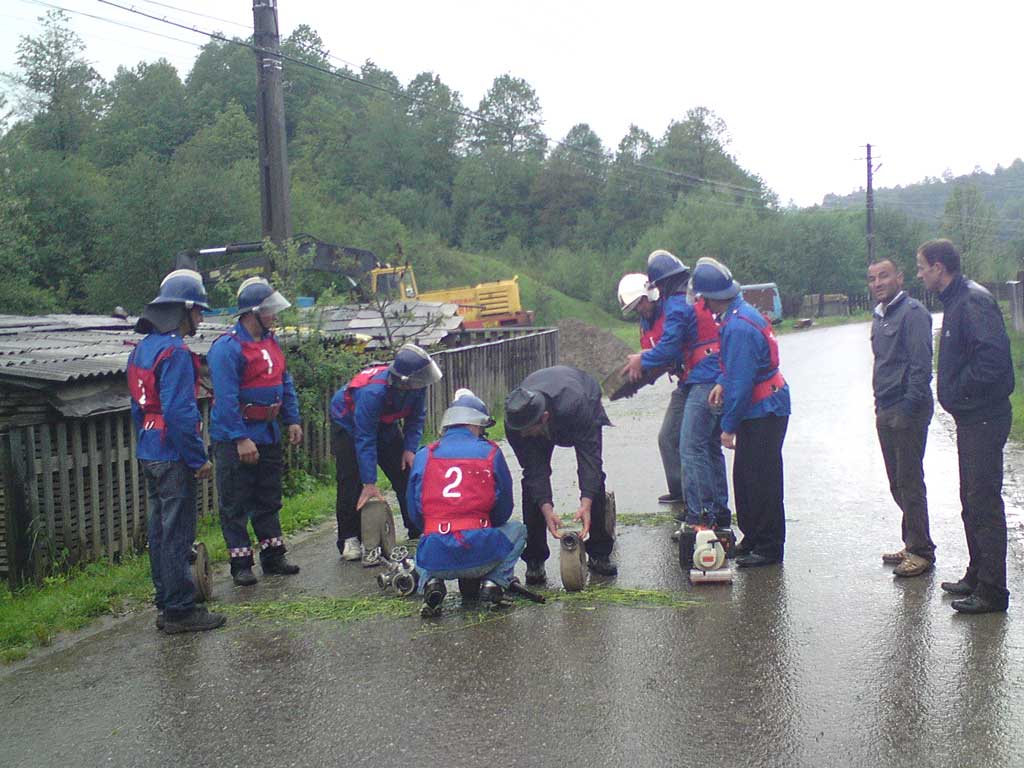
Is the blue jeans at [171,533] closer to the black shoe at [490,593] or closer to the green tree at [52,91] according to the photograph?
the black shoe at [490,593]

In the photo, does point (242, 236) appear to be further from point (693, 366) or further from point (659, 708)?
point (659, 708)

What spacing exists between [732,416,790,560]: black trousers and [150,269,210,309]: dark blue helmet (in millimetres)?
3580

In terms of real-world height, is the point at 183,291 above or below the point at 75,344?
above

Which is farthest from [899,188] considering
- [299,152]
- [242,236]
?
[242,236]

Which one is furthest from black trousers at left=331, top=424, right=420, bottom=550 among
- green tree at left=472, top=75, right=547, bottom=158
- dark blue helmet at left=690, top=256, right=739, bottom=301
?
green tree at left=472, top=75, right=547, bottom=158

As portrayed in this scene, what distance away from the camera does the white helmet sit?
26.3 ft

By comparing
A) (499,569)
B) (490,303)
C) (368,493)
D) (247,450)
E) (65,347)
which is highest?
(490,303)

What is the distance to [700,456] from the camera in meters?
7.59

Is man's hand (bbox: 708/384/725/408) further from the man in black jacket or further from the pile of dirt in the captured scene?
the pile of dirt

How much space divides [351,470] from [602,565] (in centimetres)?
204

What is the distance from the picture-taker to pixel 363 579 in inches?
296

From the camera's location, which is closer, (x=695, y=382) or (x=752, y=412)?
(x=752, y=412)

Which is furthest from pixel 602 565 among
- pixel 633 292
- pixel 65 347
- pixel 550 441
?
pixel 65 347

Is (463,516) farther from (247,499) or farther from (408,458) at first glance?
(247,499)
